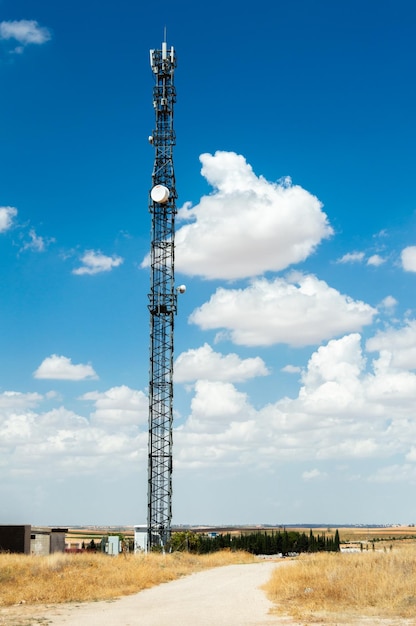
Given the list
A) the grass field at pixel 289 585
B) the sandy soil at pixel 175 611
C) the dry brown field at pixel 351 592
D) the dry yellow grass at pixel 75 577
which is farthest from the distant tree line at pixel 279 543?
the sandy soil at pixel 175 611

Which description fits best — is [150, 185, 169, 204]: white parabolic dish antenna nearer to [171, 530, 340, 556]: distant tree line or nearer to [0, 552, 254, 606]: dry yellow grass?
[0, 552, 254, 606]: dry yellow grass

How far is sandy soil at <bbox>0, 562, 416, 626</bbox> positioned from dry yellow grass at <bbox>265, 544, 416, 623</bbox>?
2.19 ft

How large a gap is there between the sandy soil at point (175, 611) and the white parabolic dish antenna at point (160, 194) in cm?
2688

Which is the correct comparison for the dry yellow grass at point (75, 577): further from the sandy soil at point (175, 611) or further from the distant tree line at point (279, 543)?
the distant tree line at point (279, 543)

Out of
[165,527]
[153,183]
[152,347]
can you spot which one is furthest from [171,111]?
[165,527]

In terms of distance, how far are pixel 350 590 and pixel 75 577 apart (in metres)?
10.4

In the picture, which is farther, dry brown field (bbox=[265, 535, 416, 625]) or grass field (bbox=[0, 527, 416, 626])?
grass field (bbox=[0, 527, 416, 626])

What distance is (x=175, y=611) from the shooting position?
65.6 feet

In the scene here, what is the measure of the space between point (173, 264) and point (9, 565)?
25078 mm

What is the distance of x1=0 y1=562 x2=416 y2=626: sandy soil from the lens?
17.4m

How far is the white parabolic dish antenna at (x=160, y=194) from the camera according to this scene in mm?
47094

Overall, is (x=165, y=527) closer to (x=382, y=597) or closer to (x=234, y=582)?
(x=234, y=582)

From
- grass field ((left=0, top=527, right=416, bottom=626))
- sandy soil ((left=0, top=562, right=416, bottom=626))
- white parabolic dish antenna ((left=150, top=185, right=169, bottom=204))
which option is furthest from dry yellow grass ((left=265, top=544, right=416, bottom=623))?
white parabolic dish antenna ((left=150, top=185, right=169, bottom=204))

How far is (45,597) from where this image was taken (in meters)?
22.4
